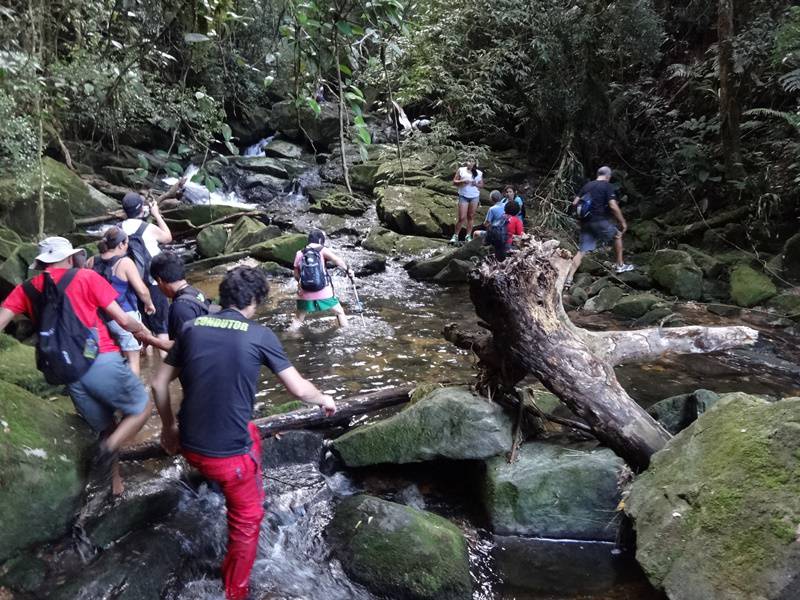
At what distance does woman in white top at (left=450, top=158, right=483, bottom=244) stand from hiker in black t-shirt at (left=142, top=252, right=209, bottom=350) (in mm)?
9469

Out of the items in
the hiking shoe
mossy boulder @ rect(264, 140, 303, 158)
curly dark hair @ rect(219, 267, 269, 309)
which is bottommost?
the hiking shoe

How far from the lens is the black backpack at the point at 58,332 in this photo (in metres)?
3.64

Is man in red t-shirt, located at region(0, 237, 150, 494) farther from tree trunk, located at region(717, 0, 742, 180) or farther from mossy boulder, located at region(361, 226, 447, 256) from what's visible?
tree trunk, located at region(717, 0, 742, 180)

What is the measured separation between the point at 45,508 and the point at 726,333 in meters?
5.51

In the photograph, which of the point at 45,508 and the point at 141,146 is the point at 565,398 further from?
the point at 141,146

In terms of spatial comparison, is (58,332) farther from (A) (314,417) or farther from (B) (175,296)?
(A) (314,417)

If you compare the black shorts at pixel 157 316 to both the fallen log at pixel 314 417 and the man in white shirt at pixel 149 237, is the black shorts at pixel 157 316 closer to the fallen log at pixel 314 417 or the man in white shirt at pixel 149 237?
the man in white shirt at pixel 149 237

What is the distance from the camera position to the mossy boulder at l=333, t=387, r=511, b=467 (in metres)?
4.64

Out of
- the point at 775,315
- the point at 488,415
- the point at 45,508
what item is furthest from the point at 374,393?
the point at 775,315

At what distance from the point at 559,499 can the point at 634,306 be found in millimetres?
6093

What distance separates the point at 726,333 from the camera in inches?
203

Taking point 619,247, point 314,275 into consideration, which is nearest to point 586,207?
point 619,247

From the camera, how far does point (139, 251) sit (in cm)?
600

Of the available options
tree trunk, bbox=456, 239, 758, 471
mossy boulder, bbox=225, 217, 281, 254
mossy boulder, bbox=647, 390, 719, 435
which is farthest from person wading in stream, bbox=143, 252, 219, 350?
mossy boulder, bbox=225, 217, 281, 254
